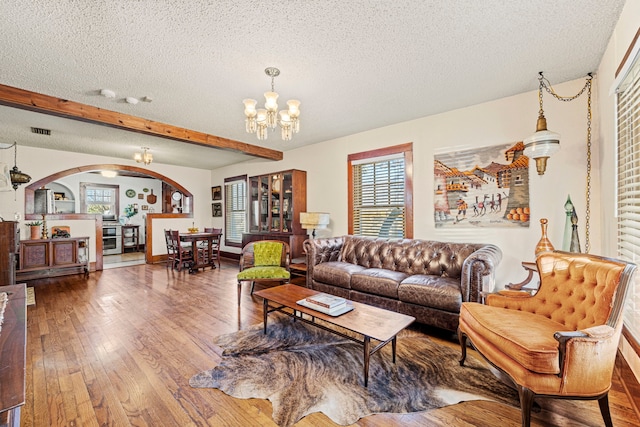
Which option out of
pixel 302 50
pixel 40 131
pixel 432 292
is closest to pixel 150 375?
pixel 432 292

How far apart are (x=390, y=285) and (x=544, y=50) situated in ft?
8.48

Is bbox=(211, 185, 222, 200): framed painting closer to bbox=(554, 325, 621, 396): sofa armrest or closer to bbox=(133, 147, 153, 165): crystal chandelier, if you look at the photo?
bbox=(133, 147, 153, 165): crystal chandelier

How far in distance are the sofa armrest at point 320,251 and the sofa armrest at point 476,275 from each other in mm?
1926

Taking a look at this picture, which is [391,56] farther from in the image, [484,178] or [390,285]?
[390,285]

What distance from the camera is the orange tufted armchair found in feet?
4.51

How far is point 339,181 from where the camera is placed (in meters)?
4.95

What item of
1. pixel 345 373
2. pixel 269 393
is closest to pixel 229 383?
pixel 269 393

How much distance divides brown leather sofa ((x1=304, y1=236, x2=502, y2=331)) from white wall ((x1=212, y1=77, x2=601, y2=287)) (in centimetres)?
43

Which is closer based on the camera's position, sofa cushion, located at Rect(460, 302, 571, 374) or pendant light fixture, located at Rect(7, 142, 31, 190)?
sofa cushion, located at Rect(460, 302, 571, 374)

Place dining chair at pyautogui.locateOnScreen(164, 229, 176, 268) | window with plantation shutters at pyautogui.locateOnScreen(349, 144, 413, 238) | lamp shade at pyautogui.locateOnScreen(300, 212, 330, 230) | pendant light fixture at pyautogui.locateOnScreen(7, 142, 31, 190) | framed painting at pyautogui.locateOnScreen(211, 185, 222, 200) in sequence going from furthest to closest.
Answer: framed painting at pyautogui.locateOnScreen(211, 185, 222, 200), dining chair at pyautogui.locateOnScreen(164, 229, 176, 268), pendant light fixture at pyautogui.locateOnScreen(7, 142, 31, 190), lamp shade at pyautogui.locateOnScreen(300, 212, 330, 230), window with plantation shutters at pyautogui.locateOnScreen(349, 144, 413, 238)

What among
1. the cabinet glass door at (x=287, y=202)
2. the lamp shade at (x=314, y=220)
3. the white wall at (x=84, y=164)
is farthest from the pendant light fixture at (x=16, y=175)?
the lamp shade at (x=314, y=220)

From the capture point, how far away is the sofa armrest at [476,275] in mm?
2461

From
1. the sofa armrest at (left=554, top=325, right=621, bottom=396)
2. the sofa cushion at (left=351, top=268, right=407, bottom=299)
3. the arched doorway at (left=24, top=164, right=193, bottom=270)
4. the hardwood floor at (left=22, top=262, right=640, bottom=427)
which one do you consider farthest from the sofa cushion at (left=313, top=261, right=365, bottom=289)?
the arched doorway at (left=24, top=164, right=193, bottom=270)

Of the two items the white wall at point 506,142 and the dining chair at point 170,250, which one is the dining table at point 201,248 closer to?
the dining chair at point 170,250
